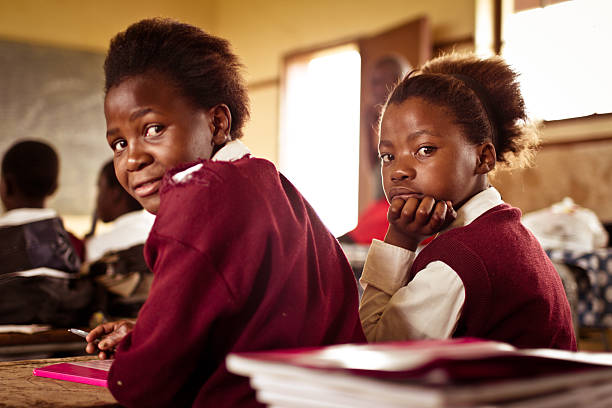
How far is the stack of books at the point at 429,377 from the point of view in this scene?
0.53 metres

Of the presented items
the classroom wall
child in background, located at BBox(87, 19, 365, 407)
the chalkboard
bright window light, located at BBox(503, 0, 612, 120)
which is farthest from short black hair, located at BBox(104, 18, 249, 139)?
the chalkboard

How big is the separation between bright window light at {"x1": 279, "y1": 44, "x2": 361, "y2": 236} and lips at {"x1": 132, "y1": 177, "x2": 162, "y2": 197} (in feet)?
15.8

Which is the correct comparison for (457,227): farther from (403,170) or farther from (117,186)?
(117,186)

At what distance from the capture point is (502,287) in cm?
105

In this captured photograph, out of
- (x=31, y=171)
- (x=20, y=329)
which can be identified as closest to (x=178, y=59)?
(x=20, y=329)

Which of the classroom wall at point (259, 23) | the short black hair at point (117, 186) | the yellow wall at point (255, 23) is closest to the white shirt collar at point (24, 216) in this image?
the short black hair at point (117, 186)

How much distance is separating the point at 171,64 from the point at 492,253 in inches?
22.4

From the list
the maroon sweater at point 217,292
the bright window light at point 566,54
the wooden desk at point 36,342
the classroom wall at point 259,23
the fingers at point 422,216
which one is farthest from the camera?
the classroom wall at point 259,23

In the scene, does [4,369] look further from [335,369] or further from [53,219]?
[53,219]

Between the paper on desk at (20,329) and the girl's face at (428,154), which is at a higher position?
the girl's face at (428,154)

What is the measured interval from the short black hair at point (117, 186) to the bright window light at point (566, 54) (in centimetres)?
203

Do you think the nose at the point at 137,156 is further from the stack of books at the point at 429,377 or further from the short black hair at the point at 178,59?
the stack of books at the point at 429,377

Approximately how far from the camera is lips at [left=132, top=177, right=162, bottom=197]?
104 cm

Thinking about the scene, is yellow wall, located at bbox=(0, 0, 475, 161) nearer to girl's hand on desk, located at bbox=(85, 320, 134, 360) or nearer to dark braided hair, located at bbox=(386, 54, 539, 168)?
dark braided hair, located at bbox=(386, 54, 539, 168)
